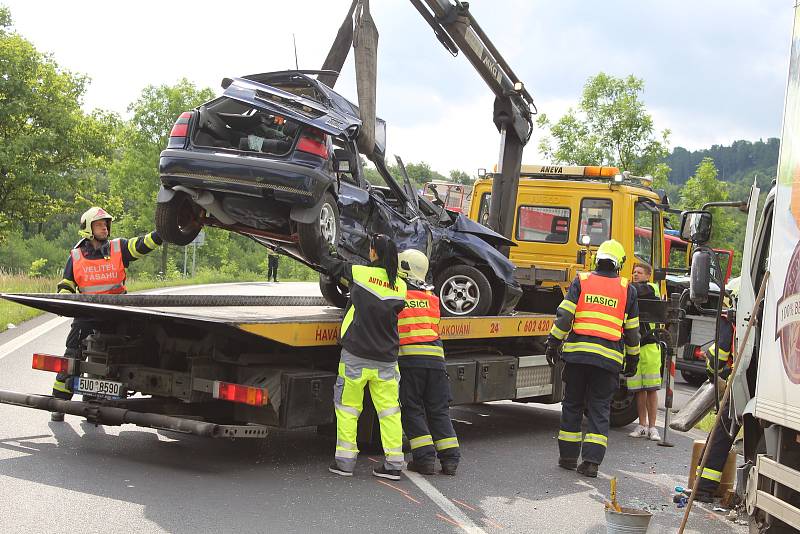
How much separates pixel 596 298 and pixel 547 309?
12.3ft

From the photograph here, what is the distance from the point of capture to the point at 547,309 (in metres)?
11.8

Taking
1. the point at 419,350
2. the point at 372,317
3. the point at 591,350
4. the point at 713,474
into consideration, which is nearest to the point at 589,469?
the point at 591,350

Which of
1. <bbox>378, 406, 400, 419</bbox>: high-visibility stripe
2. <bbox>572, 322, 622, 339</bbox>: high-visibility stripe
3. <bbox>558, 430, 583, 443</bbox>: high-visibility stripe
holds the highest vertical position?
<bbox>572, 322, 622, 339</bbox>: high-visibility stripe

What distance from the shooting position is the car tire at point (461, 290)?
10055 millimetres

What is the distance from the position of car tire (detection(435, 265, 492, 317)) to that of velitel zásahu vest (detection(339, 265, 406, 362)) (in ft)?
9.08

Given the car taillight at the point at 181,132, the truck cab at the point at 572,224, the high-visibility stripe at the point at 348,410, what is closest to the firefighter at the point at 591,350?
the high-visibility stripe at the point at 348,410

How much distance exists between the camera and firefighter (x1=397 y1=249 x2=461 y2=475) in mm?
7621

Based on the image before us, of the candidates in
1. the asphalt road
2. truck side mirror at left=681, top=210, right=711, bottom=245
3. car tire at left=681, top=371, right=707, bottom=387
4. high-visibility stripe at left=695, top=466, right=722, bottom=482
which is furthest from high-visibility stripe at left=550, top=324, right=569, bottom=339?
car tire at left=681, top=371, right=707, bottom=387

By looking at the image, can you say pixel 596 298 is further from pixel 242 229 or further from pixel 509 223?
pixel 509 223

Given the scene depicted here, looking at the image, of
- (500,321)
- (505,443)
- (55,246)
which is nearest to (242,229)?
(500,321)

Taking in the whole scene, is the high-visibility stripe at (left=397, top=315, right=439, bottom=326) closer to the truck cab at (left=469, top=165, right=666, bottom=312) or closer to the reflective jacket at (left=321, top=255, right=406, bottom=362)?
the reflective jacket at (left=321, top=255, right=406, bottom=362)

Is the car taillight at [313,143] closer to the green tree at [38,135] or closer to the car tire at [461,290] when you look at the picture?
the car tire at [461,290]

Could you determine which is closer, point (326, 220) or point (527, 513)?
point (527, 513)

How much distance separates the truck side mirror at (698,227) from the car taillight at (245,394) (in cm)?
299
